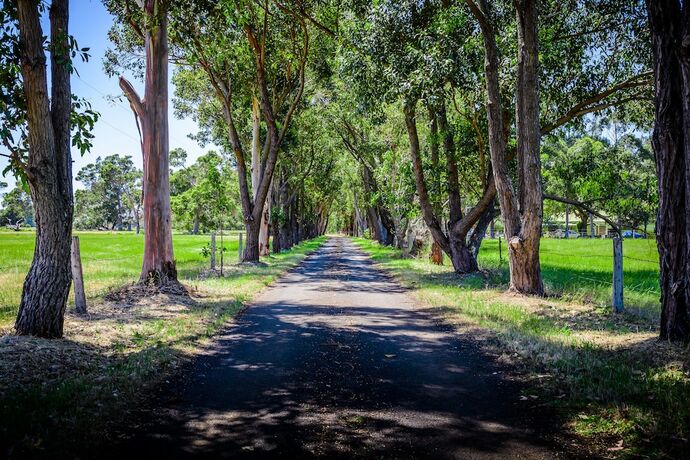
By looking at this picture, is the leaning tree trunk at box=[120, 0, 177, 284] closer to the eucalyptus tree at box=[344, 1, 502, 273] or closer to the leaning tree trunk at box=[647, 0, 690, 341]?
the eucalyptus tree at box=[344, 1, 502, 273]

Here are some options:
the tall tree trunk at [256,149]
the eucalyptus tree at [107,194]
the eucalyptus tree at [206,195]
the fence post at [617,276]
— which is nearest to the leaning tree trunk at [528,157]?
the fence post at [617,276]

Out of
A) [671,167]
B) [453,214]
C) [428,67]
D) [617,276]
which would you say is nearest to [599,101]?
[428,67]

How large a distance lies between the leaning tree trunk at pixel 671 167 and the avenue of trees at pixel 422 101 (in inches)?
0.7

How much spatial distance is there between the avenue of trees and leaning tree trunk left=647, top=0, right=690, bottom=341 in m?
0.02

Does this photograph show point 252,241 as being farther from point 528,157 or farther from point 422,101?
point 528,157

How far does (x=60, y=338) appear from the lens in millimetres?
7062

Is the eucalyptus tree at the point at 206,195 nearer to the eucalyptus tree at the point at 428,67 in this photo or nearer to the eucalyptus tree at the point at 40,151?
the eucalyptus tree at the point at 428,67

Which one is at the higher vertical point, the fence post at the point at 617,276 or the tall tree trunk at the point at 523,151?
the tall tree trunk at the point at 523,151

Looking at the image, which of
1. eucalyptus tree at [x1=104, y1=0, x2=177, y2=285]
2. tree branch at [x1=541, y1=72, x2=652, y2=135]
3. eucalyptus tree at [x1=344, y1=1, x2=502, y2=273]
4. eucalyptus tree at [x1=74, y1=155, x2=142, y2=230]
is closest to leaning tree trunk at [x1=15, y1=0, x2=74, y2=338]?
eucalyptus tree at [x1=104, y1=0, x2=177, y2=285]

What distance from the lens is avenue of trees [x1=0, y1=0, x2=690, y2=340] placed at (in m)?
6.93

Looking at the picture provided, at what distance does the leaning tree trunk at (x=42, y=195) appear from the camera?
22.7 feet

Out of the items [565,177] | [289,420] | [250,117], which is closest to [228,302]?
[289,420]

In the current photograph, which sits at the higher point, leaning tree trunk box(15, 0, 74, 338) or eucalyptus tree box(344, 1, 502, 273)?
eucalyptus tree box(344, 1, 502, 273)

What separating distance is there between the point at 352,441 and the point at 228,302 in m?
7.89
